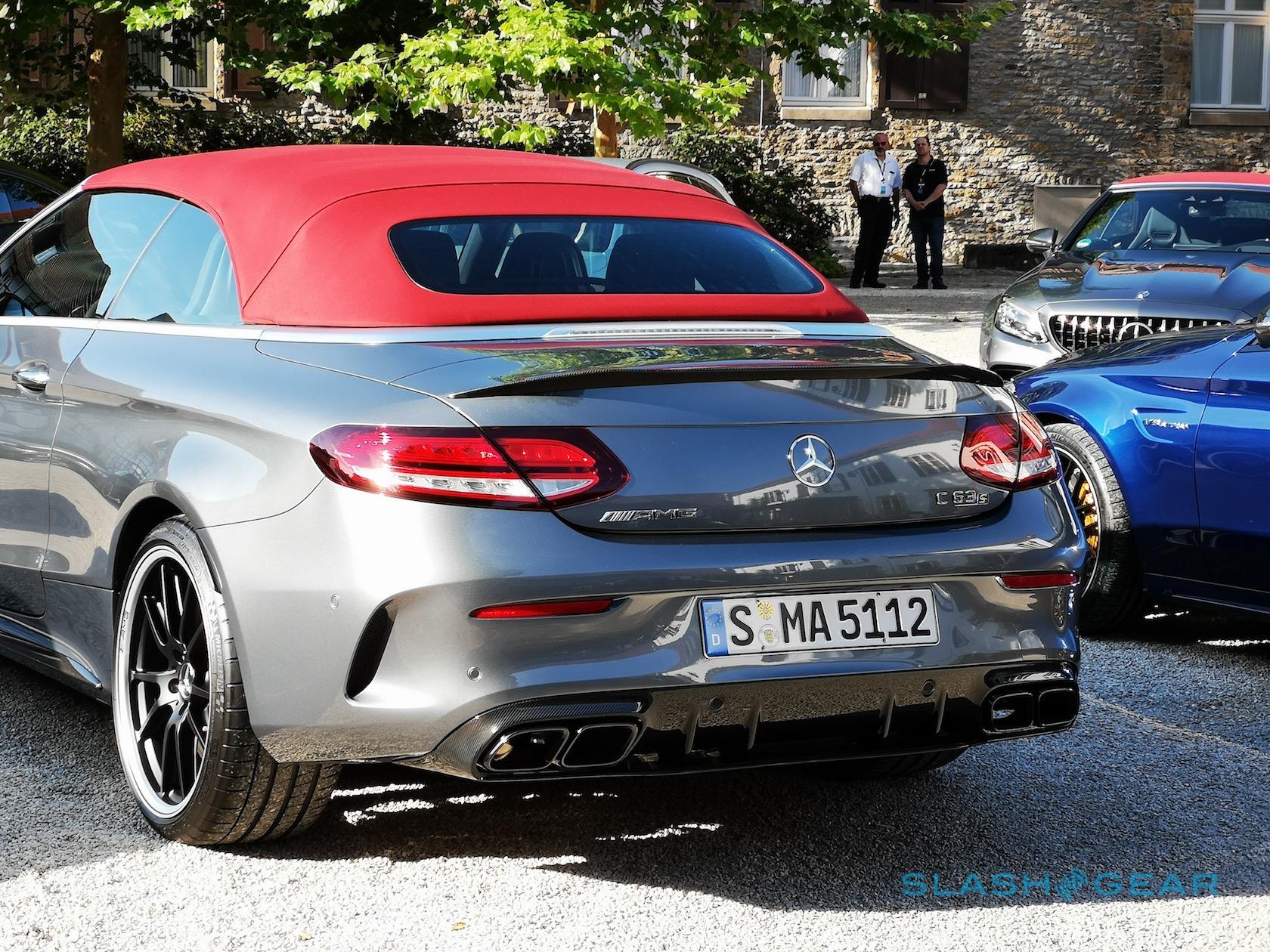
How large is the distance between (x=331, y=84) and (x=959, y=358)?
6916mm

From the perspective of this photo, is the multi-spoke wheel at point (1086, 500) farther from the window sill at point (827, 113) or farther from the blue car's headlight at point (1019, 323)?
the window sill at point (827, 113)

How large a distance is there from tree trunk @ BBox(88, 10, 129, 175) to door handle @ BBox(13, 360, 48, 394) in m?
15.7

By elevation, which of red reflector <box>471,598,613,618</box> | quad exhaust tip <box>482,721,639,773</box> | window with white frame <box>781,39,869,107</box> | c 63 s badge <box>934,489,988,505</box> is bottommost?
quad exhaust tip <box>482,721,639,773</box>

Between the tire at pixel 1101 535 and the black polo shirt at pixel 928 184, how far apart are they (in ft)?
55.6

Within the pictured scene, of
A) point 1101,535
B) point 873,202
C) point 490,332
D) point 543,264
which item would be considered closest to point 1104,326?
point 1101,535

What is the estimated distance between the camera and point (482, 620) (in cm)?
342

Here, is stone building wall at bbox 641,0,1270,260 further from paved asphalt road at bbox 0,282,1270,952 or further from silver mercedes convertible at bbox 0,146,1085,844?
silver mercedes convertible at bbox 0,146,1085,844

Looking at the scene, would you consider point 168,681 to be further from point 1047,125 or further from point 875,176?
point 1047,125

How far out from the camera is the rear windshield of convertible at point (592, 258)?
13.7 ft

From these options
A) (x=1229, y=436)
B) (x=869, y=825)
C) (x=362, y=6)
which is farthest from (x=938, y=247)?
(x=869, y=825)

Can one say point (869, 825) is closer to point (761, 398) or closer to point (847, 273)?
point (761, 398)

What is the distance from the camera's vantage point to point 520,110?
28812mm

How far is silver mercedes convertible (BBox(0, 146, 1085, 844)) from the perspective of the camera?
11.3 ft

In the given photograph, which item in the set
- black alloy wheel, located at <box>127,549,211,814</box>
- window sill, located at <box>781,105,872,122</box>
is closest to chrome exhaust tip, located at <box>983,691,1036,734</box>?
black alloy wheel, located at <box>127,549,211,814</box>
